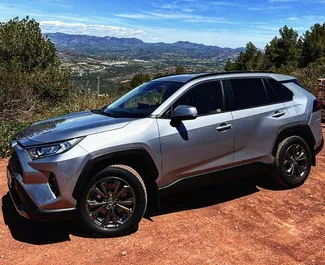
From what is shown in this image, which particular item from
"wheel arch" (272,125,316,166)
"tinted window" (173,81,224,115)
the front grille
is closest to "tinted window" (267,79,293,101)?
"wheel arch" (272,125,316,166)

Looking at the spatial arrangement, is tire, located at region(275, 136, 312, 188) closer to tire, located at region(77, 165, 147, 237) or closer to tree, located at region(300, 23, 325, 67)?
tire, located at region(77, 165, 147, 237)

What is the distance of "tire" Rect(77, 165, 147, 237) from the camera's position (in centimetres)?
370

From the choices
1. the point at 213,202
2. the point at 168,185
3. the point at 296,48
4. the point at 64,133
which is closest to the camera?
the point at 64,133

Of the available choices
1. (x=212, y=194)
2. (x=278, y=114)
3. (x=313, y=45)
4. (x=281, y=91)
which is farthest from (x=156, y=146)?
(x=313, y=45)

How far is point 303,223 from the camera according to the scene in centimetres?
428

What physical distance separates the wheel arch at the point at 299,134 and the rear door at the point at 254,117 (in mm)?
95

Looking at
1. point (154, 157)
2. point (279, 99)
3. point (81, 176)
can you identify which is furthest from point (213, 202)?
point (81, 176)

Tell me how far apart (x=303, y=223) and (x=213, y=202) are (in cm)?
114

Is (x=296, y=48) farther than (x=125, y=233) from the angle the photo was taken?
Yes

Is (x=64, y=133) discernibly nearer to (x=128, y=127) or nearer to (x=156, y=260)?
(x=128, y=127)

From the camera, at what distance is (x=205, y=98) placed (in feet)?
14.9

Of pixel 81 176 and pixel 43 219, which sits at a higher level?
pixel 81 176

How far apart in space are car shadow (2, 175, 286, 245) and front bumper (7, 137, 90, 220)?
45cm

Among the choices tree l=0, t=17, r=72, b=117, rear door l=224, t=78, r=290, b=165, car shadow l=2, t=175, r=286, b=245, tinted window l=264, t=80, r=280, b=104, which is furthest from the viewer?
tree l=0, t=17, r=72, b=117
